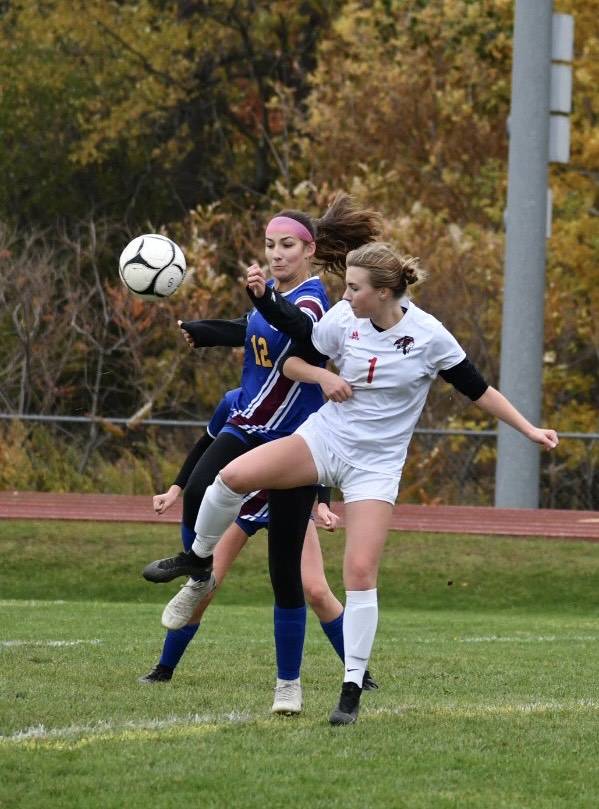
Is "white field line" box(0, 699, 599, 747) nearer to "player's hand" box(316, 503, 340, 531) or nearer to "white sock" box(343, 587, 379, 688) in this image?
"white sock" box(343, 587, 379, 688)

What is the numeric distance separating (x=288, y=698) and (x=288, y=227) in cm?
208

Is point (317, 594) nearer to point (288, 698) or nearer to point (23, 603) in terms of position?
point (288, 698)

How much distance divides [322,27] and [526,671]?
87.7 ft

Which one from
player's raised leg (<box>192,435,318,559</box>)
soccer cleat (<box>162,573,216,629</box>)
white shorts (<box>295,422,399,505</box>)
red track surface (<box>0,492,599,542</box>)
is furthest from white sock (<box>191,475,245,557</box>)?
red track surface (<box>0,492,599,542</box>)

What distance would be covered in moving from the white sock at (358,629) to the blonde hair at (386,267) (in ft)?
3.96

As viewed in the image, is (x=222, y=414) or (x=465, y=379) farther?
(x=222, y=414)

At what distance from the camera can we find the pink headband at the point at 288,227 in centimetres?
724

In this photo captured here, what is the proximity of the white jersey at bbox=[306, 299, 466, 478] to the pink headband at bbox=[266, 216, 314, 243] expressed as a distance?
2.69 ft

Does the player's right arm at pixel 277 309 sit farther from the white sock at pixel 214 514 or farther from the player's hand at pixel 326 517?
the player's hand at pixel 326 517

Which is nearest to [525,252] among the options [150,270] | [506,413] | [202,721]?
[150,270]

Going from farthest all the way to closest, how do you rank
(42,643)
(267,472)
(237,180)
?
(237,180) → (42,643) → (267,472)

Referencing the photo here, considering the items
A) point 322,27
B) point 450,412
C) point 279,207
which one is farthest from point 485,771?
point 322,27

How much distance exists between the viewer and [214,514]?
6.79m

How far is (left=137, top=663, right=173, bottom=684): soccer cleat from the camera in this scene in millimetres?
7661
